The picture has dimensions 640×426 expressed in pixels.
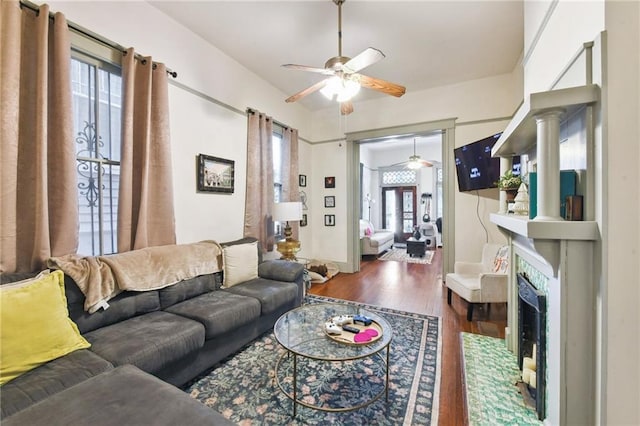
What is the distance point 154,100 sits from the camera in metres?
2.53

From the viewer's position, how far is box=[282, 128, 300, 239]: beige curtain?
4477 millimetres

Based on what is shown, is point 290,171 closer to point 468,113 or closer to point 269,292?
point 269,292

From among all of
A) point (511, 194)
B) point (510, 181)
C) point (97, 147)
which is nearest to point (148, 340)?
point (97, 147)

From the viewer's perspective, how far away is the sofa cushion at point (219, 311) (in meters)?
2.03

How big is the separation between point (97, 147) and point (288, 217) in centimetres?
215

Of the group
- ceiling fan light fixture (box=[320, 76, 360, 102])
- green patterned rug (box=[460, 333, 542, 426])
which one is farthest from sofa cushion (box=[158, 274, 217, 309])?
green patterned rug (box=[460, 333, 542, 426])

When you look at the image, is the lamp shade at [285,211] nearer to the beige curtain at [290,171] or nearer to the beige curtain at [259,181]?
the beige curtain at [259,181]

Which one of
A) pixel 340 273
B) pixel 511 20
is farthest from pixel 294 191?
pixel 511 20

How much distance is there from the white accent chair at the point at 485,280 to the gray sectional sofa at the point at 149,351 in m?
1.90

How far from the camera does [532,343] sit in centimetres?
194

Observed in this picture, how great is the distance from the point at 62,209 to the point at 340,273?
4.07 meters

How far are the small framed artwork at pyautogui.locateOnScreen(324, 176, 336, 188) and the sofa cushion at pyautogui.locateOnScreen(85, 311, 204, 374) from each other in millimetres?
3708

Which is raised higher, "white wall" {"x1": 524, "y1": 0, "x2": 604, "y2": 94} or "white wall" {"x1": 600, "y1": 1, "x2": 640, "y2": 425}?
"white wall" {"x1": 524, "y1": 0, "x2": 604, "y2": 94}

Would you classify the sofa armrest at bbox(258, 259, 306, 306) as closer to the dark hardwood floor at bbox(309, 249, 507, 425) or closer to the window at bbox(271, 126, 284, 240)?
the dark hardwood floor at bbox(309, 249, 507, 425)
